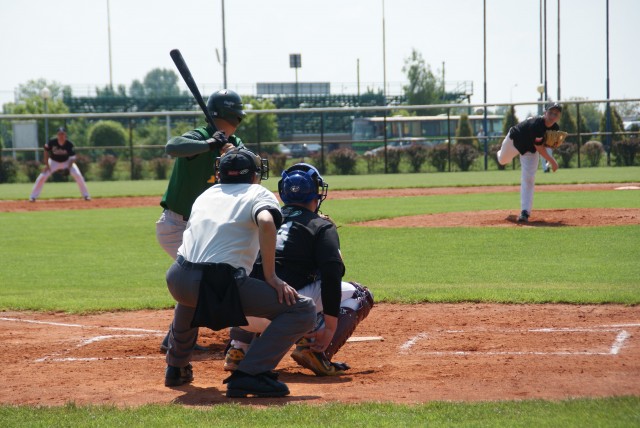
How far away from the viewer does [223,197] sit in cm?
562

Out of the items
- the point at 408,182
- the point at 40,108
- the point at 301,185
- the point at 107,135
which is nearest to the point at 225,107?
the point at 301,185

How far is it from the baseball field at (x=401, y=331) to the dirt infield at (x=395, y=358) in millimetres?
19

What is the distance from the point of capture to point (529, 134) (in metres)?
15.6

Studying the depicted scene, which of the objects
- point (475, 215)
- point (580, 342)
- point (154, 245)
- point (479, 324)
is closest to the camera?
point (580, 342)

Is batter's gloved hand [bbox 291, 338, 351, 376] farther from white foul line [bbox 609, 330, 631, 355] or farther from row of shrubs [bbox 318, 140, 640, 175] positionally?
row of shrubs [bbox 318, 140, 640, 175]

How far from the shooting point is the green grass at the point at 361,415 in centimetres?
456

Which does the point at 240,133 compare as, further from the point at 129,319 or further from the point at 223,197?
the point at 223,197

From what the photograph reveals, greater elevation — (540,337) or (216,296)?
(216,296)

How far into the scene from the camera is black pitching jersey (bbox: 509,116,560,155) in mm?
15500

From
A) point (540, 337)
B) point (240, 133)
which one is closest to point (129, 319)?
point (540, 337)

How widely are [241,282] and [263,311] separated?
242 mm

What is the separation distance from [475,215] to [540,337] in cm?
1026

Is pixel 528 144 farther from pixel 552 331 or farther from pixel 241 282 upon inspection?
pixel 241 282

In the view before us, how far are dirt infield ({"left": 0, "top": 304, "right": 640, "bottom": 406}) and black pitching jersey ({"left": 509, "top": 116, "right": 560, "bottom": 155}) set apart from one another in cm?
738
